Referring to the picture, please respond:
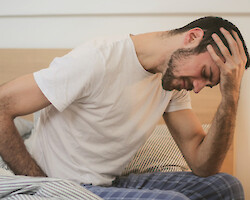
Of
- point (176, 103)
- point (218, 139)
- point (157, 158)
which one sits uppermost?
point (176, 103)

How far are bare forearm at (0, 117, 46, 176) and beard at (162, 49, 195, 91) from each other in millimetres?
534

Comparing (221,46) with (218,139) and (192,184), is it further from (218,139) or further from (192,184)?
(192,184)

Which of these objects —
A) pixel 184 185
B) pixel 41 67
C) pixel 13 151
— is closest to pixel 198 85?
pixel 184 185

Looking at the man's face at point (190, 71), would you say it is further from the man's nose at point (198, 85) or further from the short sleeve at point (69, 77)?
the short sleeve at point (69, 77)

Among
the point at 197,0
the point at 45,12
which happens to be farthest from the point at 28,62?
the point at 197,0

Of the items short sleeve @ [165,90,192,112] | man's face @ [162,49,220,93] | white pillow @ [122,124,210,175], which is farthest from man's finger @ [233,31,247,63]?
white pillow @ [122,124,210,175]

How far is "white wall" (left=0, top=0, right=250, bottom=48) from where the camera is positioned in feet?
6.42

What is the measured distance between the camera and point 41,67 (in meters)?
2.16

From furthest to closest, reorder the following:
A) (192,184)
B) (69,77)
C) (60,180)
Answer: (192,184) → (69,77) → (60,180)

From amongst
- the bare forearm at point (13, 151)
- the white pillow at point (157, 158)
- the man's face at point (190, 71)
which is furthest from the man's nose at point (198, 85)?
the bare forearm at point (13, 151)

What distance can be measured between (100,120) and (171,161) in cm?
50

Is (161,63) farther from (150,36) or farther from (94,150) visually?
(94,150)

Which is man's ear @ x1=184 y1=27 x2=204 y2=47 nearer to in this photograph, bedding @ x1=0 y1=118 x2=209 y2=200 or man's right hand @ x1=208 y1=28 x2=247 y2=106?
man's right hand @ x1=208 y1=28 x2=247 y2=106

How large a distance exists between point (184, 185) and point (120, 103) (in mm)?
388
